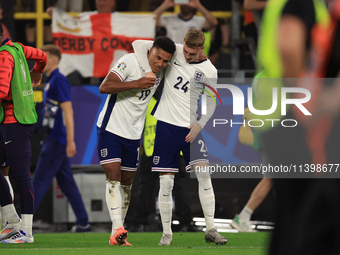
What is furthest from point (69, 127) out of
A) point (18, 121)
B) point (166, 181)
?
point (166, 181)

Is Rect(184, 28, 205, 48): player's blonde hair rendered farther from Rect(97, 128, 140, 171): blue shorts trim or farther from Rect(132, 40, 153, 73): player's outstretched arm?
Rect(97, 128, 140, 171): blue shorts trim

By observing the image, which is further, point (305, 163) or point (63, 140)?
point (63, 140)

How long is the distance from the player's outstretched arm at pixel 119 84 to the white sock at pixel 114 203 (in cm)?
87

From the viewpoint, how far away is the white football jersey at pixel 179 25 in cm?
819

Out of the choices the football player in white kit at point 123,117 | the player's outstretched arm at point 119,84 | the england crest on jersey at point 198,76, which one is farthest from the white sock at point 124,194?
the england crest on jersey at point 198,76

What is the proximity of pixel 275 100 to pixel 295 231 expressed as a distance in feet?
1.52

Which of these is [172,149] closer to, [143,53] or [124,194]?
[124,194]

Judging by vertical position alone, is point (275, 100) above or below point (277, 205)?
above

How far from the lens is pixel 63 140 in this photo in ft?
21.6

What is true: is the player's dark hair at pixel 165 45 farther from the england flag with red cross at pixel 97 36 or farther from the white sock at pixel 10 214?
the england flag with red cross at pixel 97 36

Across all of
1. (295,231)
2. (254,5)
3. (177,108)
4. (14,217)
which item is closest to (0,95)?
(14,217)

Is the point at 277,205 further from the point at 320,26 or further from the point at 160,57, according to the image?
the point at 160,57

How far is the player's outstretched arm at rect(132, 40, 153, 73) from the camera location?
4859 mm

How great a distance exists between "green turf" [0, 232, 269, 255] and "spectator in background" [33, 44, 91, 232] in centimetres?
78
